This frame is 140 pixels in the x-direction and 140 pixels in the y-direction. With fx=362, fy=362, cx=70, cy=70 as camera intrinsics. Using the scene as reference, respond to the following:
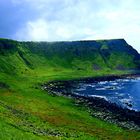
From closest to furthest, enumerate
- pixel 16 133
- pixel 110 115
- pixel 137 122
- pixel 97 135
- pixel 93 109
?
pixel 16 133 → pixel 97 135 → pixel 137 122 → pixel 110 115 → pixel 93 109

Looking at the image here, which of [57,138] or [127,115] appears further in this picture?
[127,115]

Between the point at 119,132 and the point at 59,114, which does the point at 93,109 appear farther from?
the point at 119,132

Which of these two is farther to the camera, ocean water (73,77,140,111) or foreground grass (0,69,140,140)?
ocean water (73,77,140,111)

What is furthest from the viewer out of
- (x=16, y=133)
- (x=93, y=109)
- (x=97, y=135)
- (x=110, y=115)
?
(x=93, y=109)

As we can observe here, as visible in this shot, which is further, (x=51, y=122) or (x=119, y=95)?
(x=119, y=95)

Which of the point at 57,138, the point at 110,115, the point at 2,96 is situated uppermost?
the point at 2,96

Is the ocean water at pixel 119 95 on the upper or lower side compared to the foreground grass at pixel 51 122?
upper

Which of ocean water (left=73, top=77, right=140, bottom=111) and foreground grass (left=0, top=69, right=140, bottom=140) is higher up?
ocean water (left=73, top=77, right=140, bottom=111)

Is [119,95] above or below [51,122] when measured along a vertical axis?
above

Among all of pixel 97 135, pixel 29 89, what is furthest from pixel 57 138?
pixel 29 89

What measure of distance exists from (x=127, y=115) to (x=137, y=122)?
10.5m

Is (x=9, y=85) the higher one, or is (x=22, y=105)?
(x=9, y=85)

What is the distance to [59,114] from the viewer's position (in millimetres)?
104688

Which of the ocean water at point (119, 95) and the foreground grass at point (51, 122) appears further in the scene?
the ocean water at point (119, 95)
